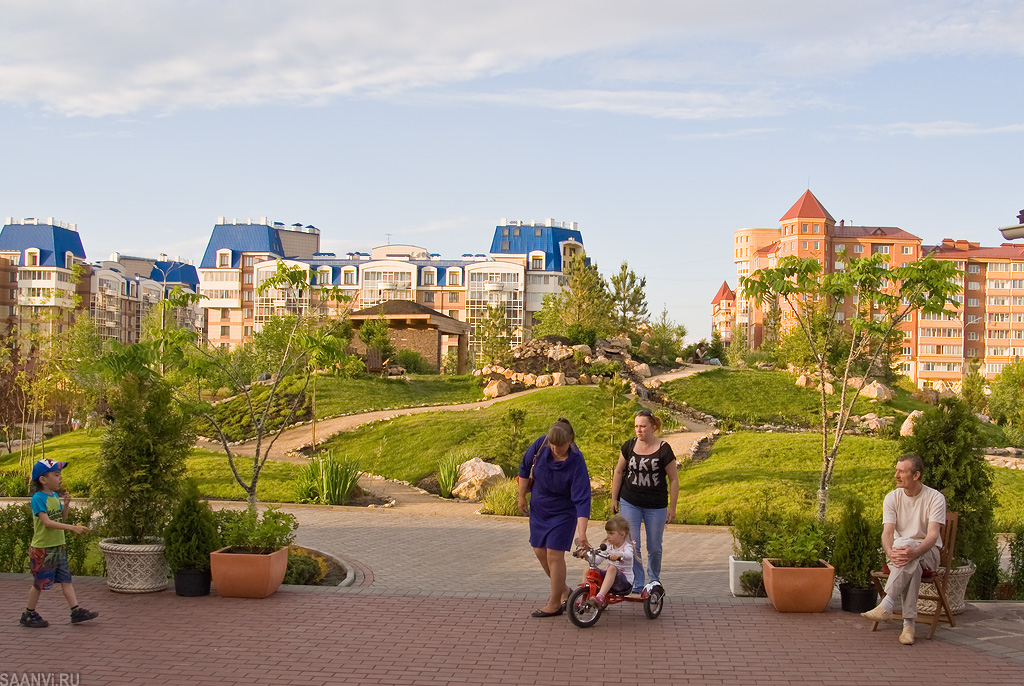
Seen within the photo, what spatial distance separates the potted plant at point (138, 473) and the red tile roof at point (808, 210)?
3507 inches

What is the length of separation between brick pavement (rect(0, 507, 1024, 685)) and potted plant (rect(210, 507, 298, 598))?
0.16m

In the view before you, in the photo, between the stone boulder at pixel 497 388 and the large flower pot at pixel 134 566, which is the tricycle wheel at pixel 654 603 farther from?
the stone boulder at pixel 497 388

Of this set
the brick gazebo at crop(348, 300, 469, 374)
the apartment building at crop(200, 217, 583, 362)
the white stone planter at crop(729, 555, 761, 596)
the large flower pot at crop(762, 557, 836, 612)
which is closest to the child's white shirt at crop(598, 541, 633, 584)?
the large flower pot at crop(762, 557, 836, 612)

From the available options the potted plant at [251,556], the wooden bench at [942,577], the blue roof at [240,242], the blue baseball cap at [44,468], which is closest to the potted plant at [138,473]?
the potted plant at [251,556]

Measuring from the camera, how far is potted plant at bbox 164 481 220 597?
332 inches

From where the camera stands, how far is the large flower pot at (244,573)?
27.3 ft

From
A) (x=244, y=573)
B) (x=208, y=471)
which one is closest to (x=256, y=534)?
(x=244, y=573)

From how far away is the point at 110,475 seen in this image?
29.2 ft

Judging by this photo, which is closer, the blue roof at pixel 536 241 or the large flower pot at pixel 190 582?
the large flower pot at pixel 190 582

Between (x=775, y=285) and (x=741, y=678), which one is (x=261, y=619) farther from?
(x=775, y=285)

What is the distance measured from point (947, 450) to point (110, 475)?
795 centimetres

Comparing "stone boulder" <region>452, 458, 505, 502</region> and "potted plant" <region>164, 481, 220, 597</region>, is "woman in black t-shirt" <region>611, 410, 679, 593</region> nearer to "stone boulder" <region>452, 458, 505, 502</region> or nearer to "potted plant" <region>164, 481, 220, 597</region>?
"potted plant" <region>164, 481, 220, 597</region>

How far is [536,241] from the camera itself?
9462 cm

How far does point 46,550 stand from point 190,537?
1.38 meters
